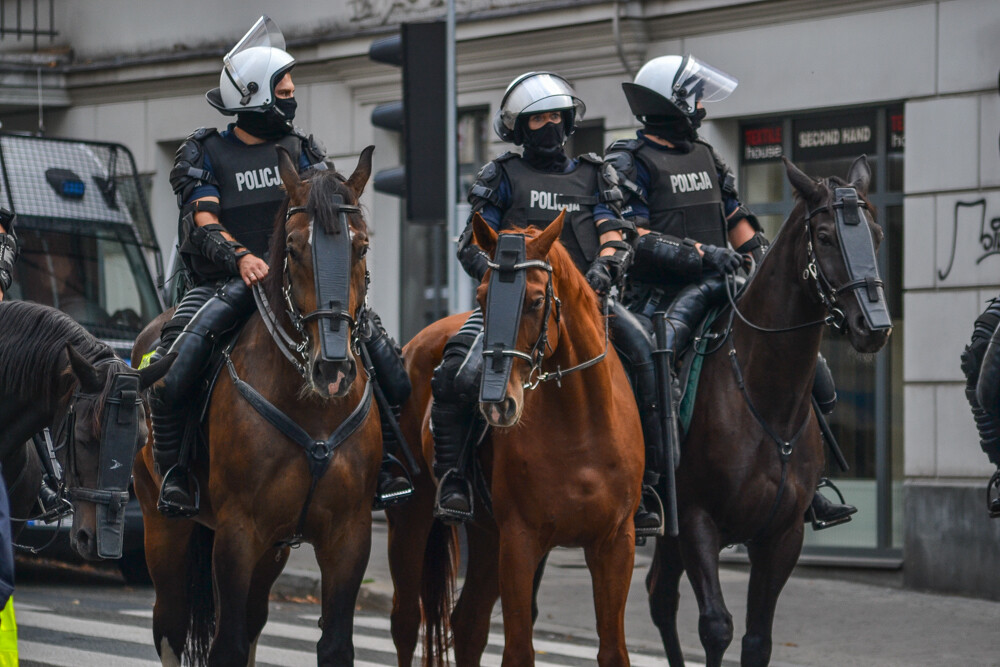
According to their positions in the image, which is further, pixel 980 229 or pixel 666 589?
pixel 980 229

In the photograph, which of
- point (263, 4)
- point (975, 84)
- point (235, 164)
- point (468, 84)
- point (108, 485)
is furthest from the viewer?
point (263, 4)

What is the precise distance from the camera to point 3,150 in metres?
13.7

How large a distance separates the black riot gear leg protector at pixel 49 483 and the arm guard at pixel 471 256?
2161 mm

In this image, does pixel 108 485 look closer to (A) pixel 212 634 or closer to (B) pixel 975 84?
(A) pixel 212 634

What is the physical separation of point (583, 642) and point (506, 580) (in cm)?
445

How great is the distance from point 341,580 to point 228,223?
77.0 inches

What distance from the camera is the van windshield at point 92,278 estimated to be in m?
13.4

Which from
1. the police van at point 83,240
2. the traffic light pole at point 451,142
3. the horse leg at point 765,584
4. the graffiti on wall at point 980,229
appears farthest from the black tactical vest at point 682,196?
the police van at point 83,240

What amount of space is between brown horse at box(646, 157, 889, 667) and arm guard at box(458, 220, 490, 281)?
1525mm

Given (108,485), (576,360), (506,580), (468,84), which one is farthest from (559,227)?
(468,84)

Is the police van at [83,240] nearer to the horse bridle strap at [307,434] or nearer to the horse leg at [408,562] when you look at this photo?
the horse leg at [408,562]

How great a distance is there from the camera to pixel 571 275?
696 centimetres

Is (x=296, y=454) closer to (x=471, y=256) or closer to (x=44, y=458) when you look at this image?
(x=471, y=256)

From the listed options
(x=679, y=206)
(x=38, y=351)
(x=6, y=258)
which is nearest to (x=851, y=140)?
(x=679, y=206)
